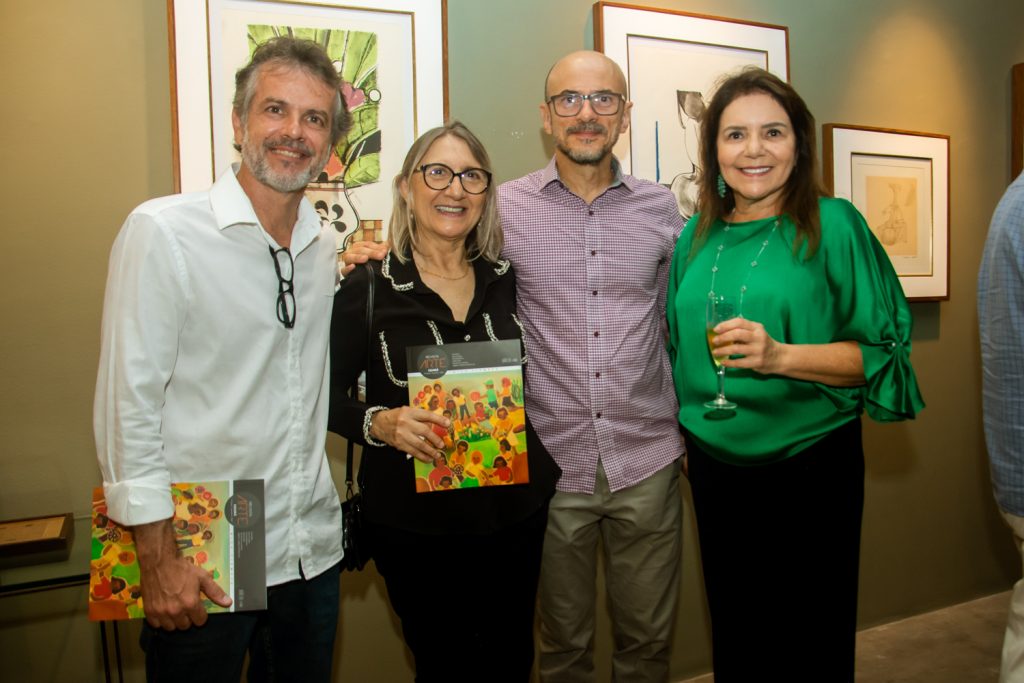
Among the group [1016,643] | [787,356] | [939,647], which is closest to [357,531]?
[787,356]

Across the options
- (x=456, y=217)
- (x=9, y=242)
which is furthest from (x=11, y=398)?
(x=456, y=217)

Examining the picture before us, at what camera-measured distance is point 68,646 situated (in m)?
2.37

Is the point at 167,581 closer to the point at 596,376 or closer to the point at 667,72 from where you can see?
the point at 596,376

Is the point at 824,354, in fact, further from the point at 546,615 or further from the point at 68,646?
the point at 68,646

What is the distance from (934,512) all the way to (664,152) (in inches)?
100

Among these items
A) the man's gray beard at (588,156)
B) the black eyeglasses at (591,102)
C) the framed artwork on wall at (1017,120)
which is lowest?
the man's gray beard at (588,156)

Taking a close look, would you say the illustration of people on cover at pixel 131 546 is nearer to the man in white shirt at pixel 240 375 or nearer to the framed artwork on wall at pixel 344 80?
the man in white shirt at pixel 240 375

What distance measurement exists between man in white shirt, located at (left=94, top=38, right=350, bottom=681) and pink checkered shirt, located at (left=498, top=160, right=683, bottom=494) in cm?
72

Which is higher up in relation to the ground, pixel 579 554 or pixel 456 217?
pixel 456 217

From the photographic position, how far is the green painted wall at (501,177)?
90.4 inches

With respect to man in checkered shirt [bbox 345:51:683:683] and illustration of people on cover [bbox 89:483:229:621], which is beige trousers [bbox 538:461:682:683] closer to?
man in checkered shirt [bbox 345:51:683:683]

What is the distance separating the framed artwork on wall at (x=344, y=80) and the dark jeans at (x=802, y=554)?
1599mm

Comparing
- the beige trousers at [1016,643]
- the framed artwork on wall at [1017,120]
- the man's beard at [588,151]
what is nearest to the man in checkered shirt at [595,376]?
the man's beard at [588,151]

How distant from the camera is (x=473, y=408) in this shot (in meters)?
1.81
